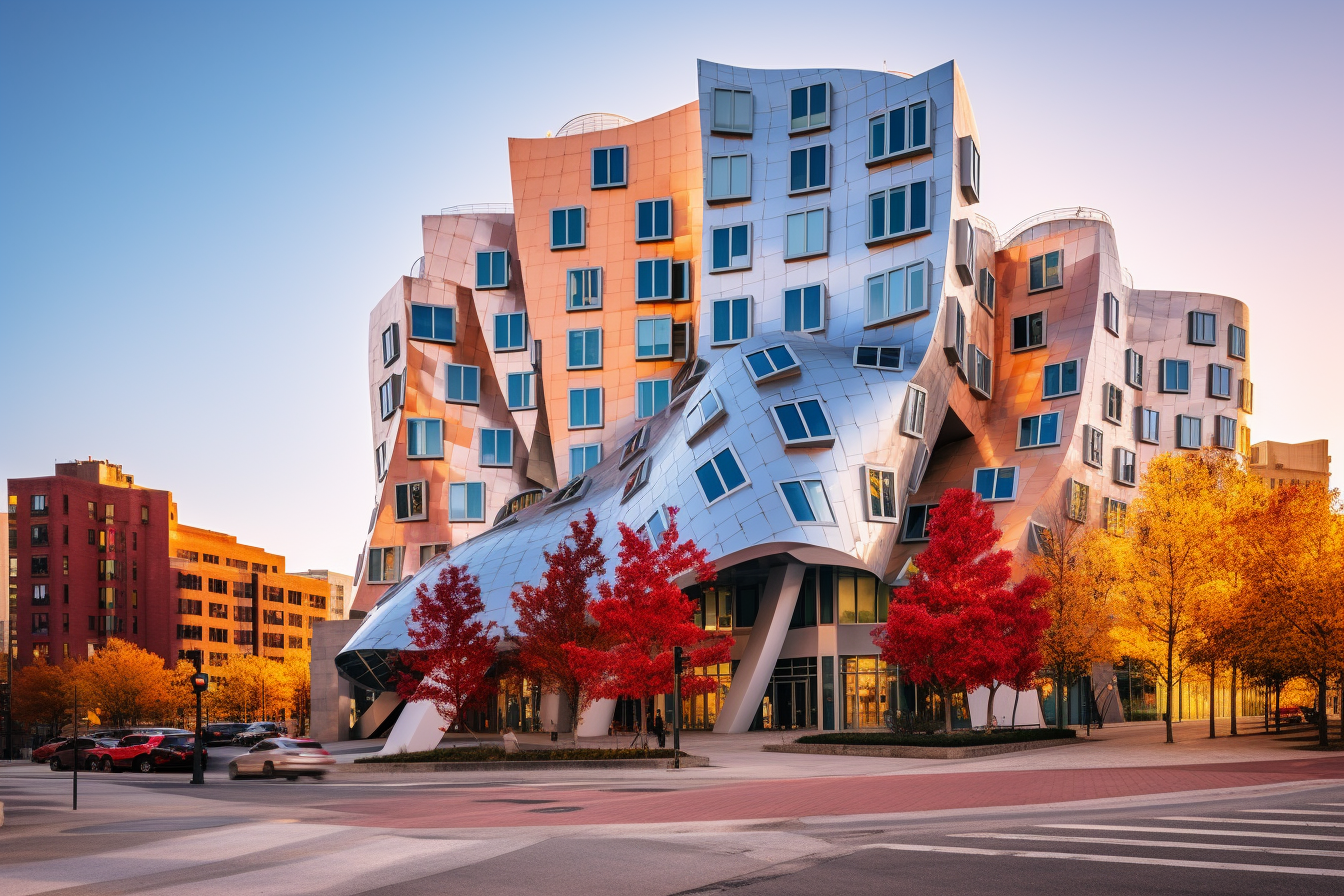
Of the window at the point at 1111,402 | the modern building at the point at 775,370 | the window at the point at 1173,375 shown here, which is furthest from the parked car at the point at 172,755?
the window at the point at 1173,375

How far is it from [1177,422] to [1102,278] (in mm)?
16286

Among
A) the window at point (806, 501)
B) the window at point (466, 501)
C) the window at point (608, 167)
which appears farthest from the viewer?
the window at point (466, 501)

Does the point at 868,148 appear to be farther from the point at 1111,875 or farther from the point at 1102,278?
the point at 1111,875

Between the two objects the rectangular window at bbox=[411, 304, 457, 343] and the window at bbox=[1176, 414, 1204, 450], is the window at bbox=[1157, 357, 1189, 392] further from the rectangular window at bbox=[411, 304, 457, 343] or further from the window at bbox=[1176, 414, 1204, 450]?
the rectangular window at bbox=[411, 304, 457, 343]

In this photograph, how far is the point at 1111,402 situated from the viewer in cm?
6838

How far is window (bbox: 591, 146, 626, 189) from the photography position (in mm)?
71438

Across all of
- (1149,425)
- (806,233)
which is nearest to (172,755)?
(806,233)

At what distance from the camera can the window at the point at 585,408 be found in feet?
231

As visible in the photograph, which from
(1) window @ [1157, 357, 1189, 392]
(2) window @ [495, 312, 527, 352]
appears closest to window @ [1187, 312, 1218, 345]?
(1) window @ [1157, 357, 1189, 392]

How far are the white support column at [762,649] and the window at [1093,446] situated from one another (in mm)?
20700

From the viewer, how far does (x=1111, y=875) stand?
13.2 metres

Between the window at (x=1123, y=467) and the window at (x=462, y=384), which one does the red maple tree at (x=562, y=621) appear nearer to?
the window at (x=462, y=384)

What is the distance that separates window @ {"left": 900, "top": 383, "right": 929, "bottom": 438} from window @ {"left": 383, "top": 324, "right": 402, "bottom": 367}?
34.2 metres

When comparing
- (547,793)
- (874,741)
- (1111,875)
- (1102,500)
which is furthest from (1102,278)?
(1111,875)
